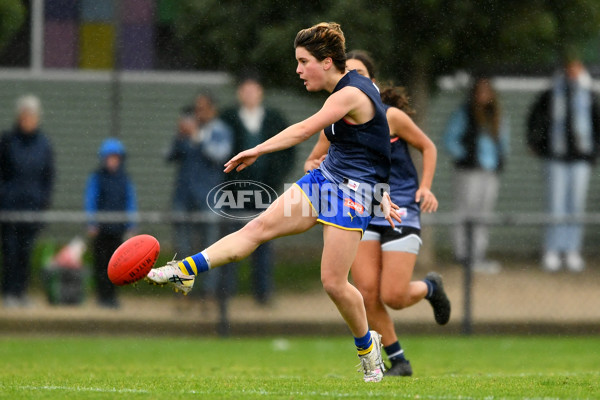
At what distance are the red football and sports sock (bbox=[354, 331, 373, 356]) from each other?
1.29 m

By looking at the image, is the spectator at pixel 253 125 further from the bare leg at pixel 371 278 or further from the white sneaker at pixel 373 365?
the white sneaker at pixel 373 365

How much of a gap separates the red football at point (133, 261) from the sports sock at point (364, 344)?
4.25 feet

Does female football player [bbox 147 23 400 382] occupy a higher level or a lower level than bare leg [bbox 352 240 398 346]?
higher

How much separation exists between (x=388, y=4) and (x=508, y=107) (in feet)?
11.7

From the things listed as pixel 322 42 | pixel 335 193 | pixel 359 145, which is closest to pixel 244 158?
pixel 335 193

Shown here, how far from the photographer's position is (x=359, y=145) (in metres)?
6.23

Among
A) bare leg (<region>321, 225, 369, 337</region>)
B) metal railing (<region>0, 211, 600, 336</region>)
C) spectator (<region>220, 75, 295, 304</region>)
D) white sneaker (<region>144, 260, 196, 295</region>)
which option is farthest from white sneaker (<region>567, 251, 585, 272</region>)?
white sneaker (<region>144, 260, 196, 295</region>)

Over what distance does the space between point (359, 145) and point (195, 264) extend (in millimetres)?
1162

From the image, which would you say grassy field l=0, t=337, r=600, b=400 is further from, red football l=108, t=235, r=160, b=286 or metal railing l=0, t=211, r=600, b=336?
red football l=108, t=235, r=160, b=286

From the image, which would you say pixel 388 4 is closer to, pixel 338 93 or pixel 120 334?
pixel 120 334

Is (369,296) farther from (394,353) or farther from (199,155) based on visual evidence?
(199,155)

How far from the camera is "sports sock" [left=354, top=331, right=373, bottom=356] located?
6.33 m

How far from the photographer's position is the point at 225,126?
451 inches

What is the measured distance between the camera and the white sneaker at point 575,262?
37.3 ft
